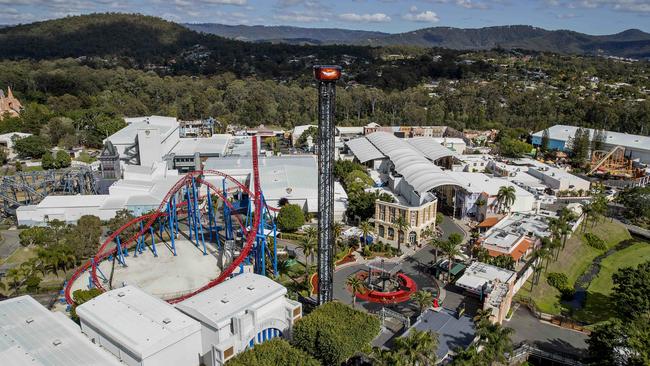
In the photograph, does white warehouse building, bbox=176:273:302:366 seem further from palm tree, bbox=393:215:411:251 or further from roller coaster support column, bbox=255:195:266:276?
palm tree, bbox=393:215:411:251

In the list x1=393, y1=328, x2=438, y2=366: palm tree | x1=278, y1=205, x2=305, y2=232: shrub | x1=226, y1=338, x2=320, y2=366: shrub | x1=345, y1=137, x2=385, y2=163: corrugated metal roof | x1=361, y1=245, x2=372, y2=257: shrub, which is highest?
x1=345, y1=137, x2=385, y2=163: corrugated metal roof

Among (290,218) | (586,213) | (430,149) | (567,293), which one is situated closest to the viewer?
(567,293)

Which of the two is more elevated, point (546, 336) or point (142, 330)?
point (142, 330)

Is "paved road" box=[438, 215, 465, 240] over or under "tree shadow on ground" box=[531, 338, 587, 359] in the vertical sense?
over

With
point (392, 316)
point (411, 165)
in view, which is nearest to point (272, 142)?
point (411, 165)

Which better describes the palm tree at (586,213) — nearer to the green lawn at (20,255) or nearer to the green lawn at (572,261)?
the green lawn at (572,261)

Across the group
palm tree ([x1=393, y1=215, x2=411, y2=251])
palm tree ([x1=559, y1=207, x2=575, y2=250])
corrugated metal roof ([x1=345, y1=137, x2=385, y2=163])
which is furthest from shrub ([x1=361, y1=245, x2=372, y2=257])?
corrugated metal roof ([x1=345, y1=137, x2=385, y2=163])

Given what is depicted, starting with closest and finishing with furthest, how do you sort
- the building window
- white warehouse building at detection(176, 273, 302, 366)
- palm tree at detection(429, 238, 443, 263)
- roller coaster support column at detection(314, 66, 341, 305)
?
1. white warehouse building at detection(176, 273, 302, 366)
2. roller coaster support column at detection(314, 66, 341, 305)
3. palm tree at detection(429, 238, 443, 263)
4. the building window

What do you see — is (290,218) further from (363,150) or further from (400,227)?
(363,150)
